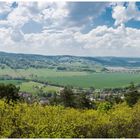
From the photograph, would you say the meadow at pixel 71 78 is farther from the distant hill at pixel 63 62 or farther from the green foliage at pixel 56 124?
the green foliage at pixel 56 124

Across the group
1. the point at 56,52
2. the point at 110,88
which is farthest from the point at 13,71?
the point at 110,88

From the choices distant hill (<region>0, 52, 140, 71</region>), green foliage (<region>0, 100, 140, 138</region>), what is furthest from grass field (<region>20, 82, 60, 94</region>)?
green foliage (<region>0, 100, 140, 138</region>)

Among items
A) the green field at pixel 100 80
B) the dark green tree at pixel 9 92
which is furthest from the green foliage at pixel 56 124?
the dark green tree at pixel 9 92

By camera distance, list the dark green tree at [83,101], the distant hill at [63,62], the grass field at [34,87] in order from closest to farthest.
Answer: the distant hill at [63,62] < the grass field at [34,87] < the dark green tree at [83,101]

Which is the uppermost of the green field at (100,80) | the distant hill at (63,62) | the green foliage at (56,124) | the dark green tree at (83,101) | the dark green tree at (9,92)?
the distant hill at (63,62)

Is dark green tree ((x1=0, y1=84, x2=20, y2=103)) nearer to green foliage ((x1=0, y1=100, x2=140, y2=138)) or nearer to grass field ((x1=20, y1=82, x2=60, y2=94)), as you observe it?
grass field ((x1=20, y1=82, x2=60, y2=94))

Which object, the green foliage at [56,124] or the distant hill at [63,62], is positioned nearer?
the green foliage at [56,124]
